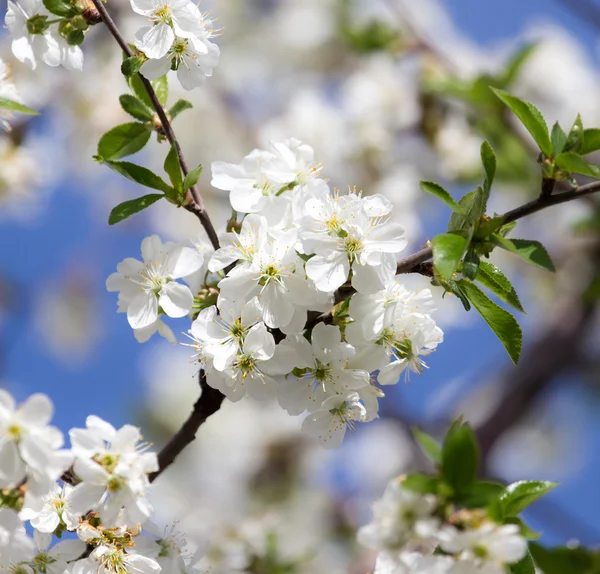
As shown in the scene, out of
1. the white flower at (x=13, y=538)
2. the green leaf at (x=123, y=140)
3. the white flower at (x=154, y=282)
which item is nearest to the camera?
the white flower at (x=13, y=538)

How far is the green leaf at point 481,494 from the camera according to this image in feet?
3.02

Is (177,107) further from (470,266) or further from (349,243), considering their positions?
(470,266)

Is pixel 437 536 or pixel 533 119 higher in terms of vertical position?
pixel 533 119

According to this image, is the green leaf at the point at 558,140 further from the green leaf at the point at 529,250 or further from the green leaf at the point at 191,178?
the green leaf at the point at 191,178

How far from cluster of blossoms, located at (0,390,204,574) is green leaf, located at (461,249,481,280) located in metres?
0.50

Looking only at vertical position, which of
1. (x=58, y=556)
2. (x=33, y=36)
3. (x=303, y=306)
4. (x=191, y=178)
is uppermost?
(x=33, y=36)

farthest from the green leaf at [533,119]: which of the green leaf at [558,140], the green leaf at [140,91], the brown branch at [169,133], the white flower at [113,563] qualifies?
the white flower at [113,563]

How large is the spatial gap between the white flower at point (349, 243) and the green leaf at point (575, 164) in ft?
0.82

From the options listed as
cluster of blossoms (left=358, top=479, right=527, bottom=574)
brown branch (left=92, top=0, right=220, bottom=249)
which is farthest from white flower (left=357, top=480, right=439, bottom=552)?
brown branch (left=92, top=0, right=220, bottom=249)

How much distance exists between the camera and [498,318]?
112cm

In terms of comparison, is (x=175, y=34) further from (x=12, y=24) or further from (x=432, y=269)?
(x=432, y=269)

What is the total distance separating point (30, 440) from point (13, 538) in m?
0.16

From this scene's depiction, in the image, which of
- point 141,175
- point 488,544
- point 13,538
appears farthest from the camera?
point 141,175

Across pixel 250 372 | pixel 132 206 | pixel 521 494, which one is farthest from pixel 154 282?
pixel 521 494
